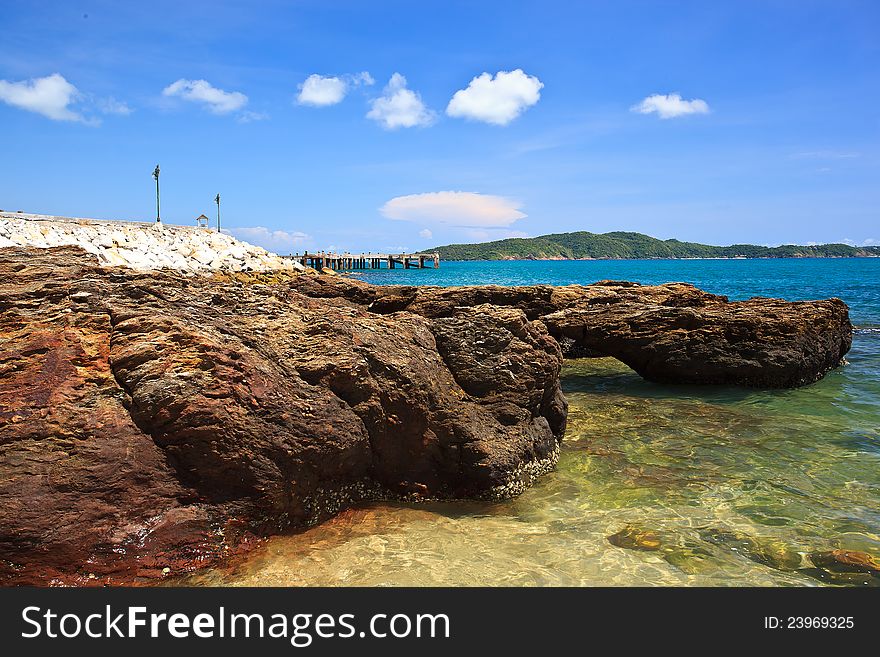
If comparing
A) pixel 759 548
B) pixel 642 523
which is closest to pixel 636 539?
pixel 642 523

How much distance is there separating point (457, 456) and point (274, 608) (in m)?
2.69

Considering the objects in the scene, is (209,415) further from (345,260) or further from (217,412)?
(345,260)

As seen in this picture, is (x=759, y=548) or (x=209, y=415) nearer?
(x=209, y=415)

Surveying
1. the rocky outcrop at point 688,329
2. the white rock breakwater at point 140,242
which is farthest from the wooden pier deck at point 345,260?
the rocky outcrop at point 688,329

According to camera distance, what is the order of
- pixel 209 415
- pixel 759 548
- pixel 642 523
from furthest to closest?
pixel 642 523
pixel 759 548
pixel 209 415

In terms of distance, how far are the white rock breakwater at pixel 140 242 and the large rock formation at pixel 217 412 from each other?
19.3 m

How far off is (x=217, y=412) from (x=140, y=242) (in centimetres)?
3236

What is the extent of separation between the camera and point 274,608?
4020mm

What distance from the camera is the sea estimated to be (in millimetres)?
4730

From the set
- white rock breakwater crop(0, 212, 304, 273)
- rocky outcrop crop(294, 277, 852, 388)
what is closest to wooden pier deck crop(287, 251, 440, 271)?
white rock breakwater crop(0, 212, 304, 273)

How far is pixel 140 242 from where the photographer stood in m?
32.9

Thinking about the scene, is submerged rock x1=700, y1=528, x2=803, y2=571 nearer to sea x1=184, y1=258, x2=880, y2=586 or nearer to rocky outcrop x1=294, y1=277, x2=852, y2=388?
sea x1=184, y1=258, x2=880, y2=586

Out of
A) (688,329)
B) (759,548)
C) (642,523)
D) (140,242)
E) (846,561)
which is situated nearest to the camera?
(846,561)

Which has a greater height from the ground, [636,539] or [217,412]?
[217,412]
